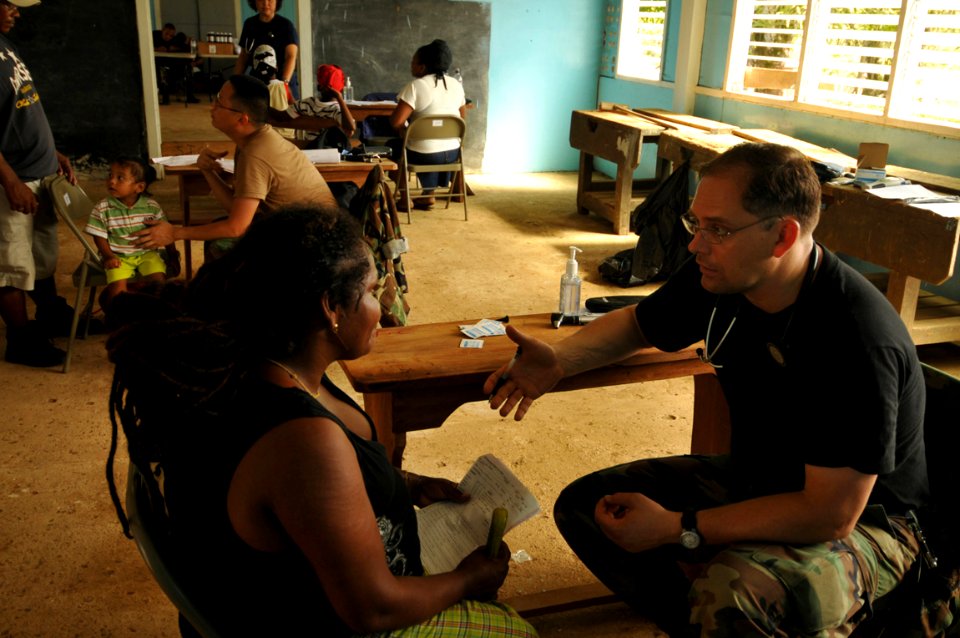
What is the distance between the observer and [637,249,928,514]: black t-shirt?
4.66 feet

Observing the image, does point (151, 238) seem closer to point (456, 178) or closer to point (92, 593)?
point (92, 593)

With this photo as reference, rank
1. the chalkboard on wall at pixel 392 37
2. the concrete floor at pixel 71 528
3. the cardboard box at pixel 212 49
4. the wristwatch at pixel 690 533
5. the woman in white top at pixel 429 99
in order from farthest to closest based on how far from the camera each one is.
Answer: the cardboard box at pixel 212 49, the chalkboard on wall at pixel 392 37, the woman in white top at pixel 429 99, the concrete floor at pixel 71 528, the wristwatch at pixel 690 533

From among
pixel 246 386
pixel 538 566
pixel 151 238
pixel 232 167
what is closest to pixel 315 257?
pixel 246 386

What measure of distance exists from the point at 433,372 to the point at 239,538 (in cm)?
86

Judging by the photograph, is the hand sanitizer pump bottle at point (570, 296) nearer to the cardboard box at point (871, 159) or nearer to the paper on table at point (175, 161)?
the cardboard box at point (871, 159)

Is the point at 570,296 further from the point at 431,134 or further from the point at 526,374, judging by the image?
the point at 431,134

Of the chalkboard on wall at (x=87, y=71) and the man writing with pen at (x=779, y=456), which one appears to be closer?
the man writing with pen at (x=779, y=456)

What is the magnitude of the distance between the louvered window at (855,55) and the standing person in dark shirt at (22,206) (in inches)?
181

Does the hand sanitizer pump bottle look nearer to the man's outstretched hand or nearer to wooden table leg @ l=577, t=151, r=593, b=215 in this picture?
the man's outstretched hand

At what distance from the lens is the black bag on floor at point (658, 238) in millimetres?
5055

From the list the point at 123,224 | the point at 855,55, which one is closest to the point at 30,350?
the point at 123,224

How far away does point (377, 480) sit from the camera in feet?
4.25

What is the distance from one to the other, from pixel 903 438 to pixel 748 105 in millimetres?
5354

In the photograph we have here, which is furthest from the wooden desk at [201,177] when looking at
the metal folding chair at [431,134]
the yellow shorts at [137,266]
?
the metal folding chair at [431,134]
